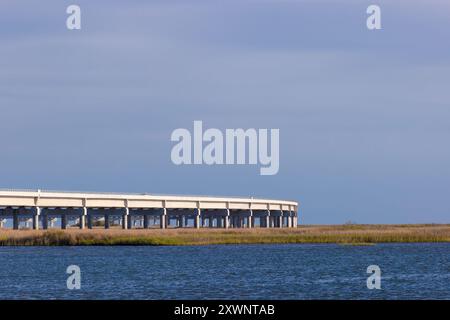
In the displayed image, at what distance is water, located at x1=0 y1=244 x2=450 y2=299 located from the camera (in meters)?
57.0

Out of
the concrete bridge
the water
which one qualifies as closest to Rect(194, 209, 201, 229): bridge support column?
the concrete bridge

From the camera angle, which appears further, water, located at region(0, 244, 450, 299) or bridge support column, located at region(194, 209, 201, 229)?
bridge support column, located at region(194, 209, 201, 229)

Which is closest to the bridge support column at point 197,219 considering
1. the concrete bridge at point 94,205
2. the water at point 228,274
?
the concrete bridge at point 94,205

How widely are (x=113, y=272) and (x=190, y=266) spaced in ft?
25.5

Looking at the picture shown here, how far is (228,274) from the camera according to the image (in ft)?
230

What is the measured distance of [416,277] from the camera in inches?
2630

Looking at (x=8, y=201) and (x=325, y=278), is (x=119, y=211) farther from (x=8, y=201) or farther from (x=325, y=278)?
(x=325, y=278)

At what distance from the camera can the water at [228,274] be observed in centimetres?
5700

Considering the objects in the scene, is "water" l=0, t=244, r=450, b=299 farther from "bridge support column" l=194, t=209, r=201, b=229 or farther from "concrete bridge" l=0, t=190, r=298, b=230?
"bridge support column" l=194, t=209, r=201, b=229

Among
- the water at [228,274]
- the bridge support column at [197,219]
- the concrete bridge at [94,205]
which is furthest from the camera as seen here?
the bridge support column at [197,219]

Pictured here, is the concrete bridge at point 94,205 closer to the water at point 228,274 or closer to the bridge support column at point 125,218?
the bridge support column at point 125,218

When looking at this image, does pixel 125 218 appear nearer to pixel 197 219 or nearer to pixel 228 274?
pixel 197 219

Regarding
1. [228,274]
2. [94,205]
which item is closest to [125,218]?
[94,205]
